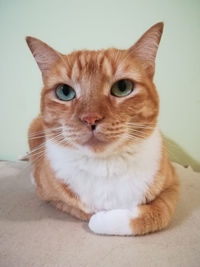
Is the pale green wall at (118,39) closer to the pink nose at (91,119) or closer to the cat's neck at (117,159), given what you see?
the cat's neck at (117,159)

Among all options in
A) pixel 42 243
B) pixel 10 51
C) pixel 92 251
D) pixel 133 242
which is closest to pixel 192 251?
pixel 133 242

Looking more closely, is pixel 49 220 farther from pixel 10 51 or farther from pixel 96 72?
pixel 10 51

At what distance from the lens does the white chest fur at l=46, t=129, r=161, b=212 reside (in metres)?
0.95

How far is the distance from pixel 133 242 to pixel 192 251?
0.75 ft

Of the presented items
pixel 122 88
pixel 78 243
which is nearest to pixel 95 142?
pixel 122 88

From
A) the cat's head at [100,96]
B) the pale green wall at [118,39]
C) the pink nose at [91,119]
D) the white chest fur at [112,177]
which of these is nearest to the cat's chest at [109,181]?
the white chest fur at [112,177]

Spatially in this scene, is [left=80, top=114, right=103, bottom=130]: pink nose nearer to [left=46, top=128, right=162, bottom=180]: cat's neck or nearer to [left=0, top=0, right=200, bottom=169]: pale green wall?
[left=46, top=128, right=162, bottom=180]: cat's neck

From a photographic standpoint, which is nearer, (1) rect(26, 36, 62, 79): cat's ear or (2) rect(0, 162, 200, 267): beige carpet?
(2) rect(0, 162, 200, 267): beige carpet

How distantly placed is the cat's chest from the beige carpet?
0.14 m

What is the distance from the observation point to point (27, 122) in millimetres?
2084

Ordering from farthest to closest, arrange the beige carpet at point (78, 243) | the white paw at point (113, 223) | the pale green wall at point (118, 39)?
the pale green wall at point (118, 39) → the white paw at point (113, 223) → the beige carpet at point (78, 243)

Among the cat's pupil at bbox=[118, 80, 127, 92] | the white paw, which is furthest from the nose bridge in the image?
the white paw

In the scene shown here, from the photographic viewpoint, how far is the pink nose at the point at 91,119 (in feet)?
2.57

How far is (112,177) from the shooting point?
3.19 feet
